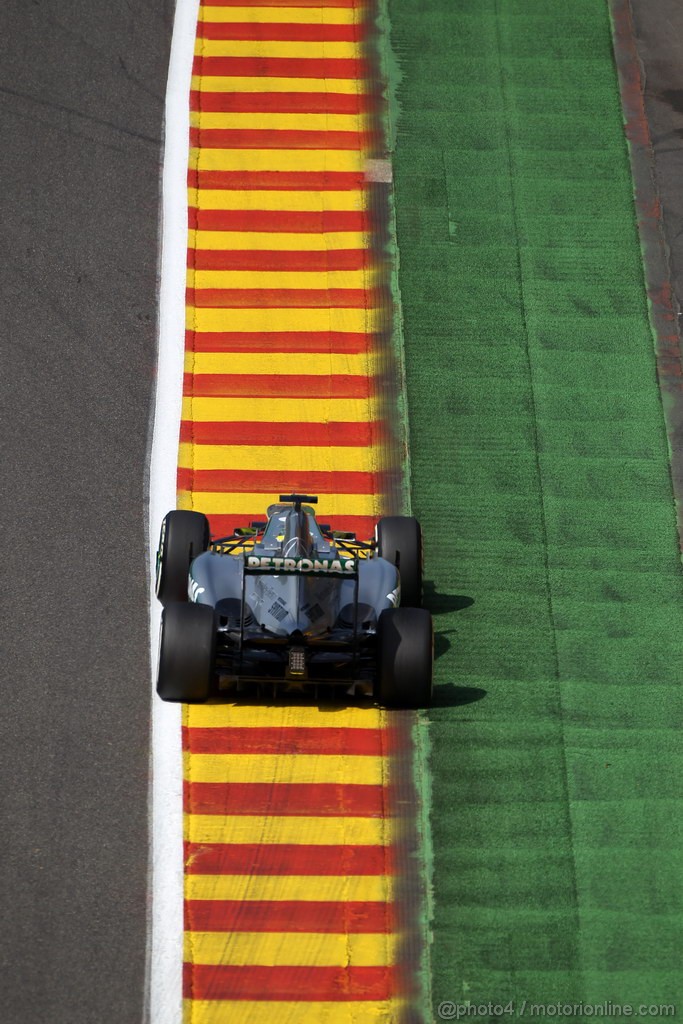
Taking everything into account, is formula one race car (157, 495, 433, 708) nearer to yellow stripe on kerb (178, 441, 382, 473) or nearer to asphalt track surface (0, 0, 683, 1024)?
asphalt track surface (0, 0, 683, 1024)

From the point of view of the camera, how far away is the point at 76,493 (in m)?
16.7

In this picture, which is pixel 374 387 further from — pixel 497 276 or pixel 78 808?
pixel 78 808

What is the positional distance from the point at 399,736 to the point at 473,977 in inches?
96.8

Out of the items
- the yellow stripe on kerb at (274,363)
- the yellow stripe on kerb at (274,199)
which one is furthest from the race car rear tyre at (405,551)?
the yellow stripe on kerb at (274,199)

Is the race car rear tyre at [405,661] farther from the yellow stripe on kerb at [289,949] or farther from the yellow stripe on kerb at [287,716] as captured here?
the yellow stripe on kerb at [289,949]

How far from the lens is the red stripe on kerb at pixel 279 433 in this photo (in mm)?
17375

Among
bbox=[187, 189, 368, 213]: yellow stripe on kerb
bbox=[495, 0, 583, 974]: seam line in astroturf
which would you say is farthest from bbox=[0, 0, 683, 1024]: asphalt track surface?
bbox=[495, 0, 583, 974]: seam line in astroturf

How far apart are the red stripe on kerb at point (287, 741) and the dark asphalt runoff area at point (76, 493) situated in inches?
23.6

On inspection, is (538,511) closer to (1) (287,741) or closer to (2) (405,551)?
(2) (405,551)

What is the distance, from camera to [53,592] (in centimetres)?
1580

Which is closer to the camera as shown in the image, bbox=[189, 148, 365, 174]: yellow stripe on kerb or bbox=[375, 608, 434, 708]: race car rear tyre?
bbox=[375, 608, 434, 708]: race car rear tyre

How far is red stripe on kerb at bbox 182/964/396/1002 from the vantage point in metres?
13.1

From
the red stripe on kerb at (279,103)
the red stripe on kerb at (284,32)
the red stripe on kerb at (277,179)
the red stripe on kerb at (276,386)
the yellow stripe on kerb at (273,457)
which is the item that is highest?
the red stripe on kerb at (284,32)

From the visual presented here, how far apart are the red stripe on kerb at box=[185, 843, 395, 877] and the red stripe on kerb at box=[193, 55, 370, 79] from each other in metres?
11.4
